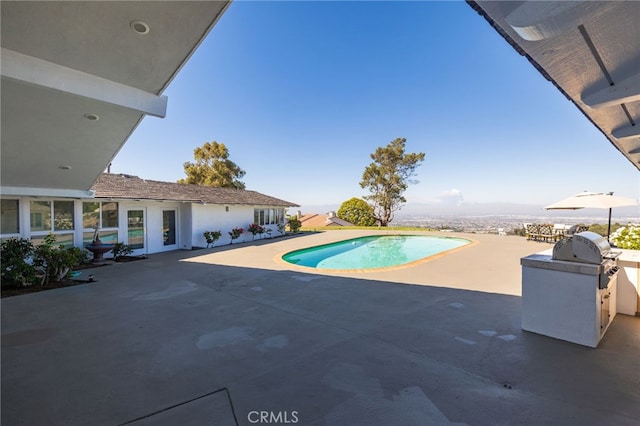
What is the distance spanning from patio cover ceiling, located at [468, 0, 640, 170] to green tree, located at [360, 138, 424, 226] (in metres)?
27.6

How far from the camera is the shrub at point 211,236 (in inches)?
556

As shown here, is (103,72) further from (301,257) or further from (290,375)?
(301,257)

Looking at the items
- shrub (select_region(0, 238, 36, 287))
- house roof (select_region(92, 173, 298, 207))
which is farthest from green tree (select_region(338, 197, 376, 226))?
shrub (select_region(0, 238, 36, 287))

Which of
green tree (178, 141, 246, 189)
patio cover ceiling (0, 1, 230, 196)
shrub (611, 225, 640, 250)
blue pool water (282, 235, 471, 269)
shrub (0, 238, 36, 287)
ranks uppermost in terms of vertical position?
green tree (178, 141, 246, 189)

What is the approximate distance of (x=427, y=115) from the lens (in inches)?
952

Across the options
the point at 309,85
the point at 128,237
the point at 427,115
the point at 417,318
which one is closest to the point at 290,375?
the point at 417,318

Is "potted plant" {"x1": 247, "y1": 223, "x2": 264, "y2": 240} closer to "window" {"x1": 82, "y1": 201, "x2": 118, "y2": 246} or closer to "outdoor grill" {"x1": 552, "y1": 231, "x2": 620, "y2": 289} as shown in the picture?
"window" {"x1": 82, "y1": 201, "x2": 118, "y2": 246}

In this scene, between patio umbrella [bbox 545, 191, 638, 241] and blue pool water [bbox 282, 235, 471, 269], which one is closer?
patio umbrella [bbox 545, 191, 638, 241]

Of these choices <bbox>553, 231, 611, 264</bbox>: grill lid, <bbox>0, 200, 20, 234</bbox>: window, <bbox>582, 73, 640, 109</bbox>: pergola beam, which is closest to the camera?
<bbox>582, 73, 640, 109</bbox>: pergola beam

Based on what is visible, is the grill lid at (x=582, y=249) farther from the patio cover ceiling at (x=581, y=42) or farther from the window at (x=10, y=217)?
the window at (x=10, y=217)

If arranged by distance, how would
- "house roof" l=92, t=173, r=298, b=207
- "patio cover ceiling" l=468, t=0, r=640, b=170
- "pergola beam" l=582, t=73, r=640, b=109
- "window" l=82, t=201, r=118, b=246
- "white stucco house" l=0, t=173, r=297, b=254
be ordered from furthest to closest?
"house roof" l=92, t=173, r=298, b=207, "window" l=82, t=201, r=118, b=246, "white stucco house" l=0, t=173, r=297, b=254, "pergola beam" l=582, t=73, r=640, b=109, "patio cover ceiling" l=468, t=0, r=640, b=170

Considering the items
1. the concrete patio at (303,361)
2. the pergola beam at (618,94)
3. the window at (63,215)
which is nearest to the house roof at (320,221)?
the window at (63,215)

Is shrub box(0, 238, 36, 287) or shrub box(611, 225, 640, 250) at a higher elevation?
shrub box(611, 225, 640, 250)

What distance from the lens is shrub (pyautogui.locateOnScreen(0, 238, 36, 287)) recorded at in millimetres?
6949
